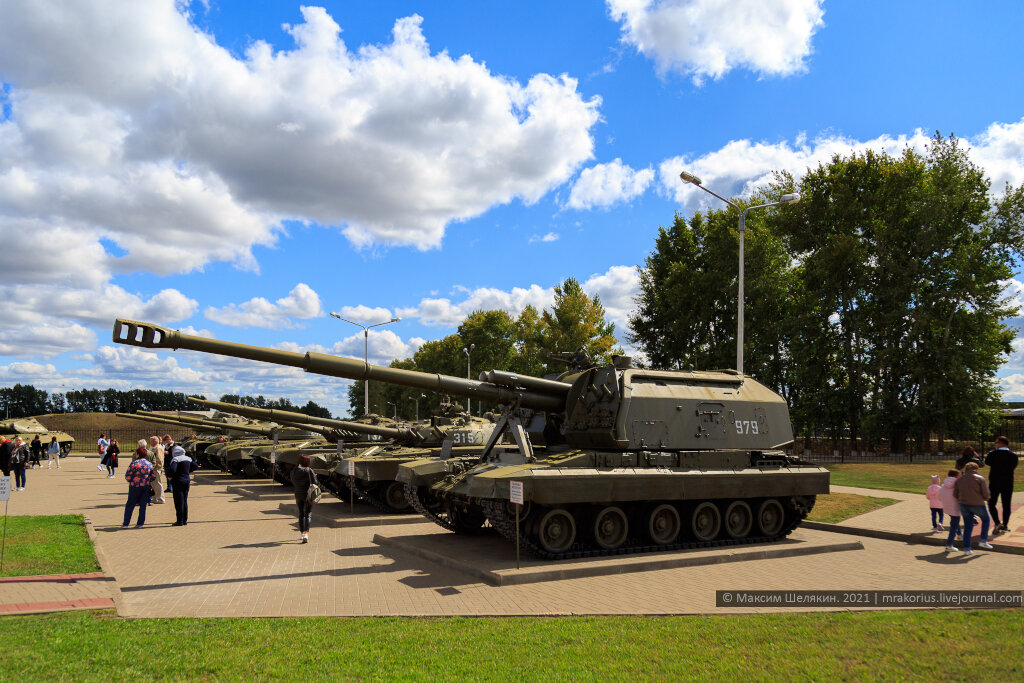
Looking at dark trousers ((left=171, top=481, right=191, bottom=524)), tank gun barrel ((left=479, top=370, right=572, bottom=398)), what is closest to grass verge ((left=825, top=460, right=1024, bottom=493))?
tank gun barrel ((left=479, top=370, right=572, bottom=398))

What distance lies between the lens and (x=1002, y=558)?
11.2 metres

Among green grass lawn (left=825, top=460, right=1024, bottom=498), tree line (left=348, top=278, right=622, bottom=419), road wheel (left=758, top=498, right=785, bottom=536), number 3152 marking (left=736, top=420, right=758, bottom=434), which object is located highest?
tree line (left=348, top=278, right=622, bottom=419)

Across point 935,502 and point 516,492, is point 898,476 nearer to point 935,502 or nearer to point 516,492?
point 935,502

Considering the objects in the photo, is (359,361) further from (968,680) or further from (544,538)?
→ (968,680)

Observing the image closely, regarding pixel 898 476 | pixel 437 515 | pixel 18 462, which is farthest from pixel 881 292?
pixel 18 462

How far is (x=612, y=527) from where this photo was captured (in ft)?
37.1

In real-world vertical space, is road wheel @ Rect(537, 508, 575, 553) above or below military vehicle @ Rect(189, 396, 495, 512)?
below

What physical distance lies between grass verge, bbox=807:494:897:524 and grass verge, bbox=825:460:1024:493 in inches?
94.6

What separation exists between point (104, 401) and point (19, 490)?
304 feet

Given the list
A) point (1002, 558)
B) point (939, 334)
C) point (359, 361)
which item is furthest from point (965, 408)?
point (359, 361)

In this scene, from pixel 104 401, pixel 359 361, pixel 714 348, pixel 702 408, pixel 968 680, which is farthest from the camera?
pixel 104 401

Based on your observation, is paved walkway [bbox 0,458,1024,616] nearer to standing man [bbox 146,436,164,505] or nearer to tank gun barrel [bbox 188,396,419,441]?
standing man [bbox 146,436,164,505]

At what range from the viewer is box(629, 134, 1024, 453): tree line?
33.0m

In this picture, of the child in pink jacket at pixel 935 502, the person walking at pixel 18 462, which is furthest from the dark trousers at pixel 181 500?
the child in pink jacket at pixel 935 502
